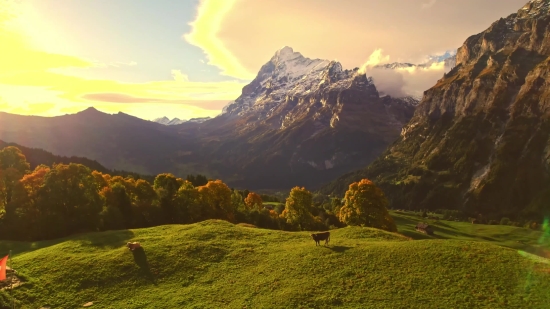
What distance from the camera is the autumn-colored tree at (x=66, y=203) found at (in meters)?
79.2

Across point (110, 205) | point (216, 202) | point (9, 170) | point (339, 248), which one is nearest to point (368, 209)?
point (216, 202)

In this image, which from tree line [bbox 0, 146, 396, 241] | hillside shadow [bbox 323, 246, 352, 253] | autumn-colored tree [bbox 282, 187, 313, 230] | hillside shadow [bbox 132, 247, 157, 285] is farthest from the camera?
autumn-colored tree [bbox 282, 187, 313, 230]

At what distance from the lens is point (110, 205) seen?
302ft

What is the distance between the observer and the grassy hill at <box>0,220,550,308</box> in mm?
36406

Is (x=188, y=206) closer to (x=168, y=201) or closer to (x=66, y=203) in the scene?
(x=168, y=201)

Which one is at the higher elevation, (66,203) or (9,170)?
(9,170)

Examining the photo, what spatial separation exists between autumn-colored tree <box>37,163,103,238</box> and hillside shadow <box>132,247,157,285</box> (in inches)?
1424

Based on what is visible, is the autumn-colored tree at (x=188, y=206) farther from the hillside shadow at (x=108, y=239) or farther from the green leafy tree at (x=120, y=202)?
the hillside shadow at (x=108, y=239)

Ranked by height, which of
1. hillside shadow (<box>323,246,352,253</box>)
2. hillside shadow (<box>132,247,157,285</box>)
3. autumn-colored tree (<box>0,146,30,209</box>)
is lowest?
hillside shadow (<box>132,247,157,285</box>)

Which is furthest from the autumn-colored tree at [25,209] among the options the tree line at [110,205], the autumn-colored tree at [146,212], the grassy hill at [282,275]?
the grassy hill at [282,275]

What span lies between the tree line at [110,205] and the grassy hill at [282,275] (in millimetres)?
27814

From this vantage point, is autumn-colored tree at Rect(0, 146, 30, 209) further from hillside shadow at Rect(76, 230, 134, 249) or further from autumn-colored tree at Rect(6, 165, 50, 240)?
hillside shadow at Rect(76, 230, 134, 249)

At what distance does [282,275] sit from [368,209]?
69036 millimetres

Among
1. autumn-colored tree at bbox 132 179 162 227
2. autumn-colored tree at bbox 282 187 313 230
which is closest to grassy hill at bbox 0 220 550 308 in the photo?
autumn-colored tree at bbox 132 179 162 227
